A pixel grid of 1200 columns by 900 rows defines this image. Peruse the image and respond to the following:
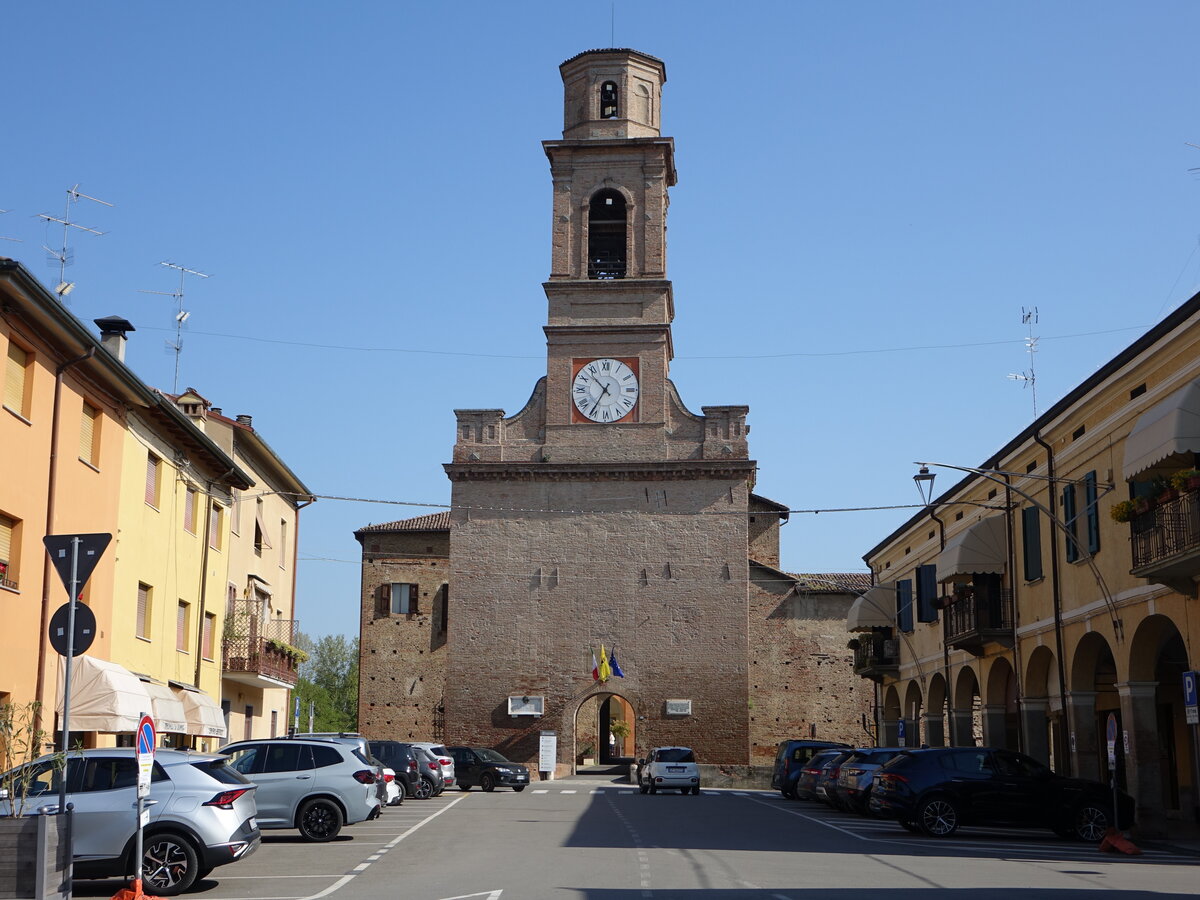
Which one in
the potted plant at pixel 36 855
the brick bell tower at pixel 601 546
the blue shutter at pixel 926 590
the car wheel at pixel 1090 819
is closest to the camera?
the potted plant at pixel 36 855

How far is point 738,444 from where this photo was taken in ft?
156

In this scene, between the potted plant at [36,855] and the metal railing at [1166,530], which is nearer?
the potted plant at [36,855]

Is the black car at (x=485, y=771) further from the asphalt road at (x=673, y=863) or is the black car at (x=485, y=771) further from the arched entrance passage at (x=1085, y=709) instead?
the arched entrance passage at (x=1085, y=709)

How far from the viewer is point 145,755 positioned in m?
12.9

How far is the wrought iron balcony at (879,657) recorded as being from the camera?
146ft

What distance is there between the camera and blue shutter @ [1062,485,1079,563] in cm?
2620

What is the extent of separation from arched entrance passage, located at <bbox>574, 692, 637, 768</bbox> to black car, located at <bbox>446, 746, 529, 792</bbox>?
25.4 feet

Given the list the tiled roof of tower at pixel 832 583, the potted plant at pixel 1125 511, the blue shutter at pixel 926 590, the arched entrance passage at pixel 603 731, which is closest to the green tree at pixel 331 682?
the arched entrance passage at pixel 603 731

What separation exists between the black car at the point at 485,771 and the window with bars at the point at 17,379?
21.3 metres

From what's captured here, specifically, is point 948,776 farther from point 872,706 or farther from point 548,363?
point 872,706

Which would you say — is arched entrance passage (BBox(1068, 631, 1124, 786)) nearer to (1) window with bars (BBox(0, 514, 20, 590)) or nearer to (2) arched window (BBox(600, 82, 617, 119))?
(1) window with bars (BBox(0, 514, 20, 590))

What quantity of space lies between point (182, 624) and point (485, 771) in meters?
12.5

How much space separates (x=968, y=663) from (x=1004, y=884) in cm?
2097

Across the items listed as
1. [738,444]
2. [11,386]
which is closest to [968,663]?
[738,444]
